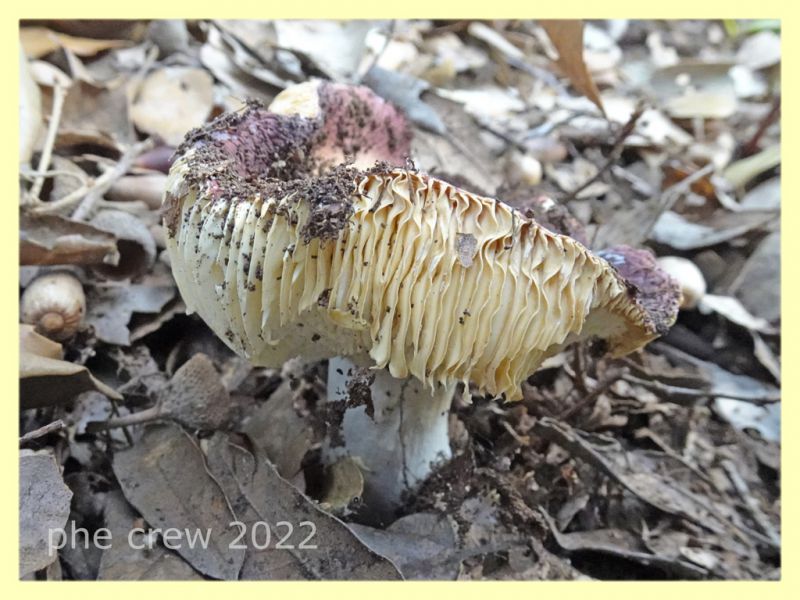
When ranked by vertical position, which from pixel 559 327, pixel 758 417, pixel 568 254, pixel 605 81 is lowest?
pixel 758 417

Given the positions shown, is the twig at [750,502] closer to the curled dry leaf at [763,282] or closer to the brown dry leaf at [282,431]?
the curled dry leaf at [763,282]

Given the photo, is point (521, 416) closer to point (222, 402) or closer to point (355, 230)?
point (222, 402)

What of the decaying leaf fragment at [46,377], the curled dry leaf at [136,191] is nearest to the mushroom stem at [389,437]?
the decaying leaf fragment at [46,377]

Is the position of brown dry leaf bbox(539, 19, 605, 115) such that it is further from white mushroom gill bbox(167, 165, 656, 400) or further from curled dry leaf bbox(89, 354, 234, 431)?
curled dry leaf bbox(89, 354, 234, 431)

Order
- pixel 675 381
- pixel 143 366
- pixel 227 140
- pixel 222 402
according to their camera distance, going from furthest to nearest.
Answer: pixel 675 381 < pixel 143 366 < pixel 222 402 < pixel 227 140

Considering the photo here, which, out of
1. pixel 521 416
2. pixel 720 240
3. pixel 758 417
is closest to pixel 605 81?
pixel 720 240

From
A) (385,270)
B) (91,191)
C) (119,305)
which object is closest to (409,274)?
(385,270)

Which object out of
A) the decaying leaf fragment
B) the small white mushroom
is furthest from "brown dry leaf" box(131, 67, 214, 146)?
the small white mushroom

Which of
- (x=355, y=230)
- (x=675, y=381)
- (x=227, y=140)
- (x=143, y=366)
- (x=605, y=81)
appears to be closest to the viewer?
(x=355, y=230)
